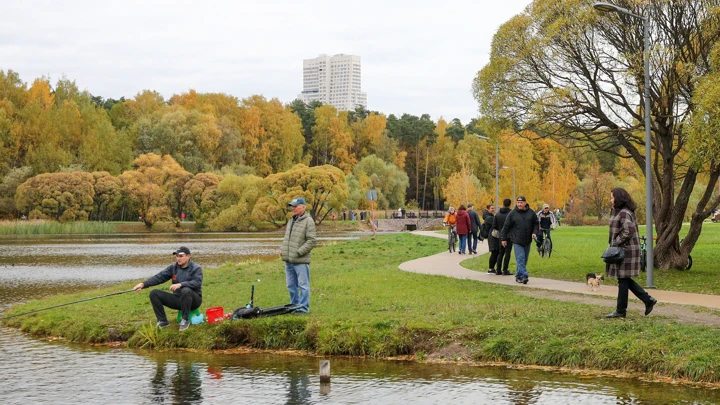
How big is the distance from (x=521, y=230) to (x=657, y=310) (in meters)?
5.05

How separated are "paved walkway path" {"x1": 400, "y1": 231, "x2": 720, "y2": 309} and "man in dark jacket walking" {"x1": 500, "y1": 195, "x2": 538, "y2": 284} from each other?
1.61 feet

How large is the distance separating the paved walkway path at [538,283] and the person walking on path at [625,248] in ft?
8.65

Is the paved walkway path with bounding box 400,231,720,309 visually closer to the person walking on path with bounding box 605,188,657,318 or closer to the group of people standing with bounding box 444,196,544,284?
the group of people standing with bounding box 444,196,544,284

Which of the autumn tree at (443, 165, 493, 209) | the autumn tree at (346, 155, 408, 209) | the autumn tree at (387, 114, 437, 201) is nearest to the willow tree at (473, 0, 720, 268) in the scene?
the autumn tree at (443, 165, 493, 209)

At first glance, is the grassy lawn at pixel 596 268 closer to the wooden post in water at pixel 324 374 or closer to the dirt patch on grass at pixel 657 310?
the dirt patch on grass at pixel 657 310

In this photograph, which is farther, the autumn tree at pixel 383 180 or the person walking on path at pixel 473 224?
the autumn tree at pixel 383 180

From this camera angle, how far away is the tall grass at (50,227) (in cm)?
6669

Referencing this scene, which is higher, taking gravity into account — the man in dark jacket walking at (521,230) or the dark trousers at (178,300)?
the man in dark jacket walking at (521,230)

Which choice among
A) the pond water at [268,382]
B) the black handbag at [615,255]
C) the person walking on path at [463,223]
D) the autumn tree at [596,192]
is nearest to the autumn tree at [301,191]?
the autumn tree at [596,192]

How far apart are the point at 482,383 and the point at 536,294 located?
6761mm

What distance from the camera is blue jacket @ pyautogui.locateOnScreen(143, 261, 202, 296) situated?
1298 cm

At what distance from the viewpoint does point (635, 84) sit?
64.3 ft

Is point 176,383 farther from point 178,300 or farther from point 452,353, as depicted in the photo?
point 452,353

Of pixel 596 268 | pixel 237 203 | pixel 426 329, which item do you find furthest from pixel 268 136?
pixel 426 329
